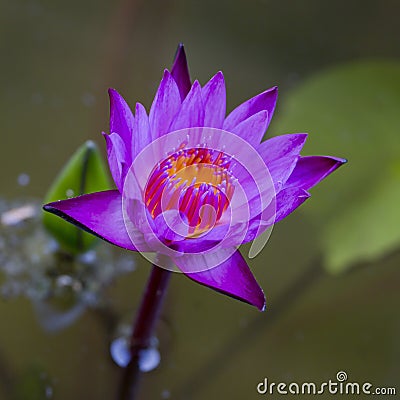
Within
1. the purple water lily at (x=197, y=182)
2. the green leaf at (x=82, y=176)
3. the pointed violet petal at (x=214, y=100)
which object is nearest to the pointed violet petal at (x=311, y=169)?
the purple water lily at (x=197, y=182)

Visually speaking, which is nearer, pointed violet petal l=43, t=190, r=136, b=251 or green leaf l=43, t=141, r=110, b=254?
pointed violet petal l=43, t=190, r=136, b=251

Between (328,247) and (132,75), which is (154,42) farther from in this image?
(328,247)

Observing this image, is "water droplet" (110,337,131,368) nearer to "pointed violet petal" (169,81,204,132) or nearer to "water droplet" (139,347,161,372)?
"water droplet" (139,347,161,372)

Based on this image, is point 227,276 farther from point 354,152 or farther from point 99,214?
point 354,152

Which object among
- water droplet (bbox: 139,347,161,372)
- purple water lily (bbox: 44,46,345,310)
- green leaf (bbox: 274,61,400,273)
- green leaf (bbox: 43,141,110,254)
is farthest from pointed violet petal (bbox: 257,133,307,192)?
green leaf (bbox: 274,61,400,273)

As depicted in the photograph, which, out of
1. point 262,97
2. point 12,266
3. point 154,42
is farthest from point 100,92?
point 262,97

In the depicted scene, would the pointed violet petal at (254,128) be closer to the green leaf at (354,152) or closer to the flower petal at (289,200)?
the flower petal at (289,200)

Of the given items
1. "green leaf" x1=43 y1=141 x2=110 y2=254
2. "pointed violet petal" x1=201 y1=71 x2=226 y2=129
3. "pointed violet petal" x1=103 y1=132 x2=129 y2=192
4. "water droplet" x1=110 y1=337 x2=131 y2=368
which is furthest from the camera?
"water droplet" x1=110 y1=337 x2=131 y2=368
